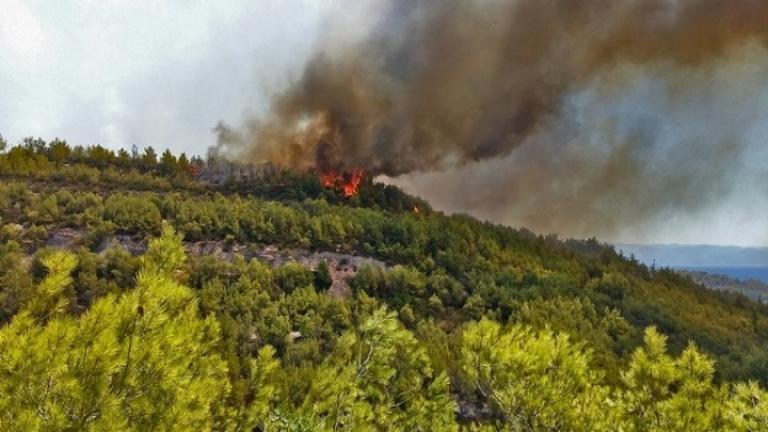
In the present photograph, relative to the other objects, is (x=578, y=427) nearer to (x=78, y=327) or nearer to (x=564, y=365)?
(x=564, y=365)

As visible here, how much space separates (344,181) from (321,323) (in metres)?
84.5

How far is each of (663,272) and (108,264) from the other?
13508cm

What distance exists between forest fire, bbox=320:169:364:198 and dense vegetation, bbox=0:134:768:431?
3216 millimetres

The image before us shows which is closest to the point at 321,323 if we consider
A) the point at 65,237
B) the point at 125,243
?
the point at 125,243

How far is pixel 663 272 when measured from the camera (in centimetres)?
13200

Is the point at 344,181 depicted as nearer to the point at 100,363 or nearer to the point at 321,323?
the point at 321,323

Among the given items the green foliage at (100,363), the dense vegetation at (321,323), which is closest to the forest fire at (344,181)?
the dense vegetation at (321,323)

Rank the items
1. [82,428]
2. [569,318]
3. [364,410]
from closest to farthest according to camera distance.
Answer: [82,428] < [364,410] < [569,318]

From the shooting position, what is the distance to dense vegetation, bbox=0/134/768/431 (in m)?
5.26

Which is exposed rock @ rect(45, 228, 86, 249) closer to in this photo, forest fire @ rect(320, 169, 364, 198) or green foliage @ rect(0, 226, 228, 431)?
forest fire @ rect(320, 169, 364, 198)

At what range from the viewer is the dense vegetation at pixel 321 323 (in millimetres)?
5258

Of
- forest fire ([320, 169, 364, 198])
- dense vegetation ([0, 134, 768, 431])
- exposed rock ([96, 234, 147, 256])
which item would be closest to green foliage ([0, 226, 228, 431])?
dense vegetation ([0, 134, 768, 431])

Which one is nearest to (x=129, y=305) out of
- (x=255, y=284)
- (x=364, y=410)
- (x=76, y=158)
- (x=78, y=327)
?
(x=78, y=327)

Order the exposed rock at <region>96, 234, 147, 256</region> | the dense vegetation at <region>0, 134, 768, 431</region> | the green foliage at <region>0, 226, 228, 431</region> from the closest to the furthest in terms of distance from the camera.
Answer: the green foliage at <region>0, 226, 228, 431</region>
the dense vegetation at <region>0, 134, 768, 431</region>
the exposed rock at <region>96, 234, 147, 256</region>
